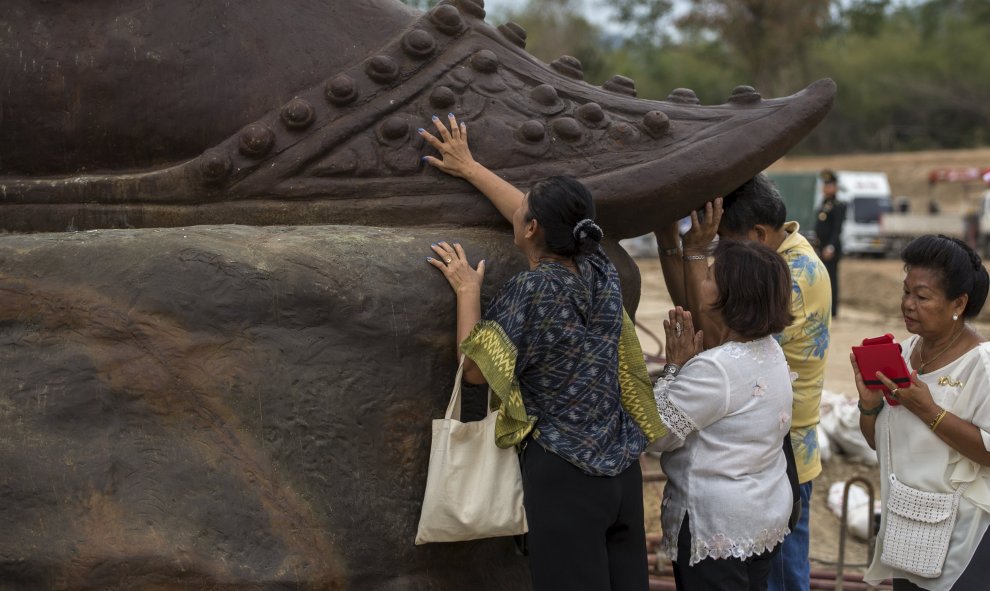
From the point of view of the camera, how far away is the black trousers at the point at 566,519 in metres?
2.05

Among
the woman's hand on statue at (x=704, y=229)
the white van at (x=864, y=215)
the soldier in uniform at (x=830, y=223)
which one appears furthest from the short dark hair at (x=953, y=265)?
the white van at (x=864, y=215)

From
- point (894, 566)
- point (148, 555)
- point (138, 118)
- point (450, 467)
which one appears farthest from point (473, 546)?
point (138, 118)

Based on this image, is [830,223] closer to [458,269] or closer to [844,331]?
[844,331]

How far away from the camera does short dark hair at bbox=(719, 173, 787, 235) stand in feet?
8.75

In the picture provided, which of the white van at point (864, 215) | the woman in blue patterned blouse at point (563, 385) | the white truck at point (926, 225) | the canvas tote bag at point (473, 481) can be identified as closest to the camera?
the woman in blue patterned blouse at point (563, 385)

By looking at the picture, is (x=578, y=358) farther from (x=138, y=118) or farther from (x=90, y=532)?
(x=138, y=118)

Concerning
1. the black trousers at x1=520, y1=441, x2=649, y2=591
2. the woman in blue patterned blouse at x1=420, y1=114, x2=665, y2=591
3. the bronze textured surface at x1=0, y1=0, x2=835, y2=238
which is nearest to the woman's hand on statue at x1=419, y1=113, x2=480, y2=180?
the bronze textured surface at x1=0, y1=0, x2=835, y2=238

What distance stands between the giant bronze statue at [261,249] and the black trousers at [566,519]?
39 centimetres

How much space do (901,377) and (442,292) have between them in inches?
39.7

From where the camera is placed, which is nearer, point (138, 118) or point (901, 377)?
point (901, 377)

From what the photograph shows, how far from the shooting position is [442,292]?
238 cm

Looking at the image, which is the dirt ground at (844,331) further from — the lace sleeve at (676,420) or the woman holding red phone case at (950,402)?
the lace sleeve at (676,420)

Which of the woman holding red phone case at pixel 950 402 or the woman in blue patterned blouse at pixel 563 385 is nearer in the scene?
the woman in blue patterned blouse at pixel 563 385

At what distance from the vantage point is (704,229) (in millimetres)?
2668
